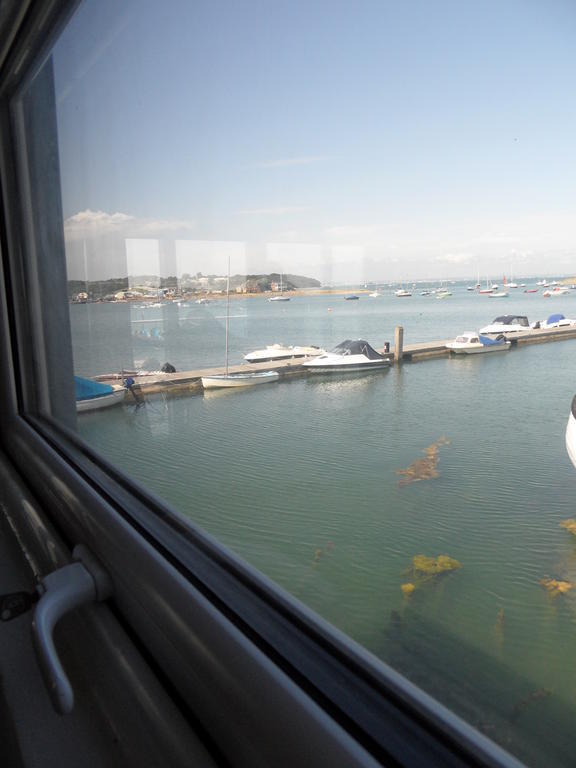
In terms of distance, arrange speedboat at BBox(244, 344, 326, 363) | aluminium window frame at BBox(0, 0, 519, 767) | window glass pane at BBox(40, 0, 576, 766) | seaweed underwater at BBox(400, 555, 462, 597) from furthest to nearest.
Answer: speedboat at BBox(244, 344, 326, 363), seaweed underwater at BBox(400, 555, 462, 597), window glass pane at BBox(40, 0, 576, 766), aluminium window frame at BBox(0, 0, 519, 767)

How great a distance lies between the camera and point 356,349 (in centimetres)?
113

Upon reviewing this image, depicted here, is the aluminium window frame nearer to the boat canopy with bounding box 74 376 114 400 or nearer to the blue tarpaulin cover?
the boat canopy with bounding box 74 376 114 400

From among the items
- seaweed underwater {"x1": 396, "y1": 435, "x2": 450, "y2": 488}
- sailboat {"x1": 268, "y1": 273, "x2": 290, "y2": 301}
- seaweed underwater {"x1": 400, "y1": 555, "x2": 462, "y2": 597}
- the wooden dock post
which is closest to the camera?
seaweed underwater {"x1": 400, "y1": 555, "x2": 462, "y2": 597}

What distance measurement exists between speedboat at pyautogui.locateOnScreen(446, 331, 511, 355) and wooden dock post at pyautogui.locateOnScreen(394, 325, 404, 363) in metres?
0.11

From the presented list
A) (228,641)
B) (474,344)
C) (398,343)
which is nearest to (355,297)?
(398,343)

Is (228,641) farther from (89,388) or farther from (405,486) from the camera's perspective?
(89,388)

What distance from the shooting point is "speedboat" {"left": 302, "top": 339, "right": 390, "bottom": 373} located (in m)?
1.03

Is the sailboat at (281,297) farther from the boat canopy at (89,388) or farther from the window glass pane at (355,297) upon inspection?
the boat canopy at (89,388)

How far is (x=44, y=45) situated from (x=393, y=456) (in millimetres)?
1262

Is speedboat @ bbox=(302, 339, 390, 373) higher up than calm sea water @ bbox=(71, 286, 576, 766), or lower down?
higher up

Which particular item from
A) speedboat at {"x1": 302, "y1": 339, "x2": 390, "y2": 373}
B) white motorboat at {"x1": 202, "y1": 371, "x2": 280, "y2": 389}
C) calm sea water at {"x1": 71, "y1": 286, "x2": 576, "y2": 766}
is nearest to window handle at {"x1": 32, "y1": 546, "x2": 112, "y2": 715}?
calm sea water at {"x1": 71, "y1": 286, "x2": 576, "y2": 766}

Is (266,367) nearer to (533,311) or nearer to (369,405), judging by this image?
(369,405)

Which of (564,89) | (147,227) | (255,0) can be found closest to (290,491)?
(147,227)

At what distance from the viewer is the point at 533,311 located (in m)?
0.71
